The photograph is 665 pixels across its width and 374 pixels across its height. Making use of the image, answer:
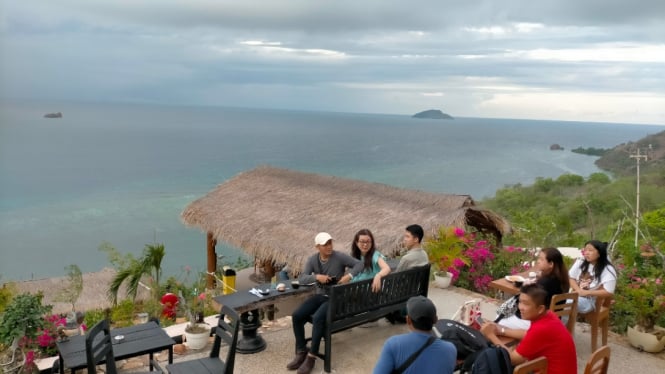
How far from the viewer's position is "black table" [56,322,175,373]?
13.2 ft

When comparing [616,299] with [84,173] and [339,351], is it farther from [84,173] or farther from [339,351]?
[84,173]

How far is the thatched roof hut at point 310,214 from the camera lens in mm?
9227

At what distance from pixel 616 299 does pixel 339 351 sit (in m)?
3.42

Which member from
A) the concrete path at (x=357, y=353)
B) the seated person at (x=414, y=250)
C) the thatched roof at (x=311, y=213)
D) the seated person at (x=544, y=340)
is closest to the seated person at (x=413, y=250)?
the seated person at (x=414, y=250)

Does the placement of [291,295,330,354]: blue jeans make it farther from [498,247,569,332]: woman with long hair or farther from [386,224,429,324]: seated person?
[498,247,569,332]: woman with long hair

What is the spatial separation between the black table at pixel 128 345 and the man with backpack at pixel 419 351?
2.17 metres

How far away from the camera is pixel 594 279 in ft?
16.9

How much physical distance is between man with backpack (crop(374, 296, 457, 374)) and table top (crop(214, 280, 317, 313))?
7.85ft

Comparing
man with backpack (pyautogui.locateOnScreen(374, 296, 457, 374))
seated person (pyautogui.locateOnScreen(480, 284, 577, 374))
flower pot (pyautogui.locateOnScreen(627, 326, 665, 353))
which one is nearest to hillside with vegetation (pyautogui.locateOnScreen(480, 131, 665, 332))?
flower pot (pyautogui.locateOnScreen(627, 326, 665, 353))

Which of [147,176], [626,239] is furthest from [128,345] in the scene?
[147,176]

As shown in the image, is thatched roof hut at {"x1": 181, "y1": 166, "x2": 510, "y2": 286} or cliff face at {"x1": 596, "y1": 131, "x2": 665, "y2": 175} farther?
cliff face at {"x1": 596, "y1": 131, "x2": 665, "y2": 175}

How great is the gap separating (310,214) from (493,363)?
25.4ft

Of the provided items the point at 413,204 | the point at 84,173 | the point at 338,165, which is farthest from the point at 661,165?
the point at 84,173

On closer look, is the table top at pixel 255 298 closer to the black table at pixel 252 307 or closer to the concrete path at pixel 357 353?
the black table at pixel 252 307
